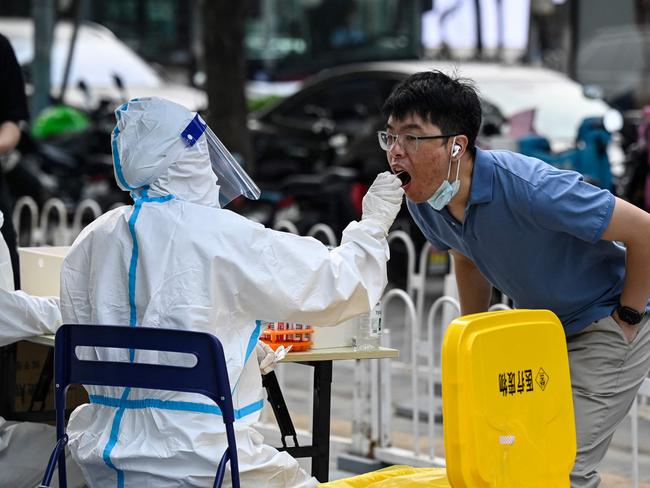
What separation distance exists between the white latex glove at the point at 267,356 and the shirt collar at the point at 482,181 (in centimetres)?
68

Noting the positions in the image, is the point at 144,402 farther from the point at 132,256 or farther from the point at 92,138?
the point at 92,138

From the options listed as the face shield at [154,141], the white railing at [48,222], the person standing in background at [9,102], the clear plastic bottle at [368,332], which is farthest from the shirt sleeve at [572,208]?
the white railing at [48,222]

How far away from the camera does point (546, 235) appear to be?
12.4 feet

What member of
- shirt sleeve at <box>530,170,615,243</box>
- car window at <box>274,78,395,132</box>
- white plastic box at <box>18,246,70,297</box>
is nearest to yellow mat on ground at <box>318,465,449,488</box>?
shirt sleeve at <box>530,170,615,243</box>

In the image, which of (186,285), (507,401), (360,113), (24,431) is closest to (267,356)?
(186,285)

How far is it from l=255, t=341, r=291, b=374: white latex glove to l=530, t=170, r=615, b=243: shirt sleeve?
2.62 ft

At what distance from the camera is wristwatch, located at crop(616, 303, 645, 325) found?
12.5 feet

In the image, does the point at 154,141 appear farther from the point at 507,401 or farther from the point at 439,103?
the point at 507,401

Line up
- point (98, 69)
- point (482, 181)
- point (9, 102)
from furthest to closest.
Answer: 1. point (98, 69)
2. point (9, 102)
3. point (482, 181)

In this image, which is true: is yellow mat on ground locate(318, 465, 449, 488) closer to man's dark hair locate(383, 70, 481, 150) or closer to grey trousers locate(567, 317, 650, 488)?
grey trousers locate(567, 317, 650, 488)

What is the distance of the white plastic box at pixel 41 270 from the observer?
15.9 feet

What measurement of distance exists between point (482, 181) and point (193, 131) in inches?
31.3

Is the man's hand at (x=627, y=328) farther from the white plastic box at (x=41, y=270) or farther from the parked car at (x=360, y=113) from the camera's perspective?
the parked car at (x=360, y=113)

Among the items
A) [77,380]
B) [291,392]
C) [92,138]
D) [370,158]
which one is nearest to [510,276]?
[77,380]
